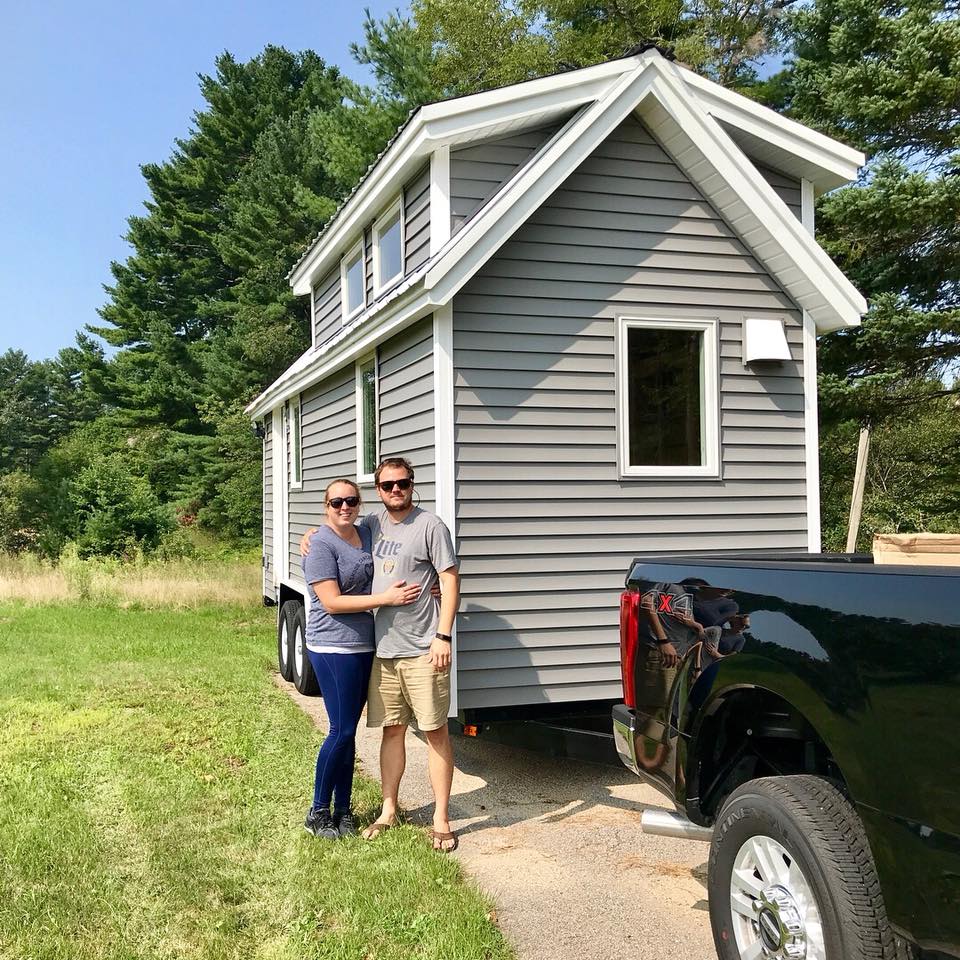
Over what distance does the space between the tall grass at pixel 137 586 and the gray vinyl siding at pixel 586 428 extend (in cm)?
1139

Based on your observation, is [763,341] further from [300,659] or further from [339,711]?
[300,659]

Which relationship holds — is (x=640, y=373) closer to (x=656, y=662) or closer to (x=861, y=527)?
(x=656, y=662)

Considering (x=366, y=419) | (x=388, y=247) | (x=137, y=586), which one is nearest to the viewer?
(x=366, y=419)

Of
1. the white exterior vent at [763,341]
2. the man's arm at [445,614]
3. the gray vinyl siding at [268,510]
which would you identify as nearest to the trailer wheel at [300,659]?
the gray vinyl siding at [268,510]

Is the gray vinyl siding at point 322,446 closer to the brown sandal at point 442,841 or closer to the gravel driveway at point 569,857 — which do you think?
the gravel driveway at point 569,857

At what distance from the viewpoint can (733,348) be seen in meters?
6.93

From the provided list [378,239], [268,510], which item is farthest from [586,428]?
[268,510]

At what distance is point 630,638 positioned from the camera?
372 cm

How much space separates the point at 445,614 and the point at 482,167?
3789 millimetres

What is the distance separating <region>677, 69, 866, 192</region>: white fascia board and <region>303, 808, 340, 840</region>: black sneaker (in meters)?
5.81

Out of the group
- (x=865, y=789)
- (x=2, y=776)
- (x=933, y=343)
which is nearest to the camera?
(x=865, y=789)

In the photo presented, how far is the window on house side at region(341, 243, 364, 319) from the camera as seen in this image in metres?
9.72

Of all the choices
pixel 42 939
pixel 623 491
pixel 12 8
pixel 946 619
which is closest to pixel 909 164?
pixel 623 491

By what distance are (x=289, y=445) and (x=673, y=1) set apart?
16036 mm
